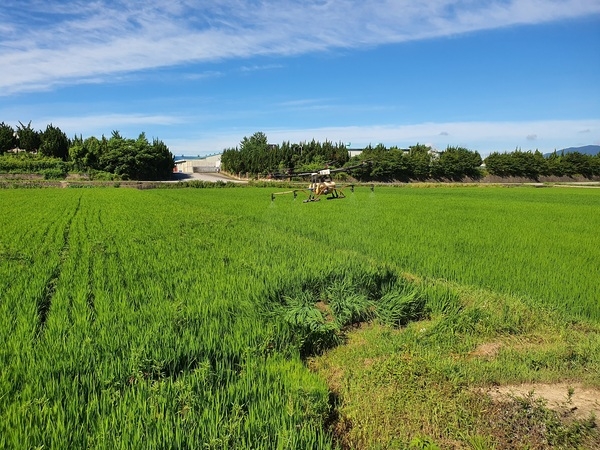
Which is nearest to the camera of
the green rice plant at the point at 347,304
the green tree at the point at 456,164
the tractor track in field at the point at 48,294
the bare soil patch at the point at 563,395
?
the bare soil patch at the point at 563,395

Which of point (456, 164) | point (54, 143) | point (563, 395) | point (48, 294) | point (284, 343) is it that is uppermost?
point (54, 143)

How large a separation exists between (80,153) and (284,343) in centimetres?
5257

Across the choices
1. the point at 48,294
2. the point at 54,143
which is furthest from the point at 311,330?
the point at 54,143

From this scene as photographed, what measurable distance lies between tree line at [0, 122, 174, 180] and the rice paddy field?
1721 inches

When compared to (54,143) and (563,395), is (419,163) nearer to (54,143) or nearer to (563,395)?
(54,143)

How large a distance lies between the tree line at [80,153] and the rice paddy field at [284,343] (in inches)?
1721

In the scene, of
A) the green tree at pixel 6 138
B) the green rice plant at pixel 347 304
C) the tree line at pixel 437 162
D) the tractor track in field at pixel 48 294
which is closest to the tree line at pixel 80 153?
the green tree at pixel 6 138

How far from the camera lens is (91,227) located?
44.2 feet

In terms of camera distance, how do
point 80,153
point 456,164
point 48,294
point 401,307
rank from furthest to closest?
1. point 456,164
2. point 80,153
3. point 48,294
4. point 401,307

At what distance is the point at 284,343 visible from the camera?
4645mm

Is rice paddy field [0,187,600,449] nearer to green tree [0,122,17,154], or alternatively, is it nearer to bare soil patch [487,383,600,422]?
bare soil patch [487,383,600,422]

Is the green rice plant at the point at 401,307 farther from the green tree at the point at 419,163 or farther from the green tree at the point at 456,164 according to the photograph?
the green tree at the point at 456,164

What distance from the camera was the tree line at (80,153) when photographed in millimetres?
47969

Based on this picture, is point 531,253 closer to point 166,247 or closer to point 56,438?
point 166,247
